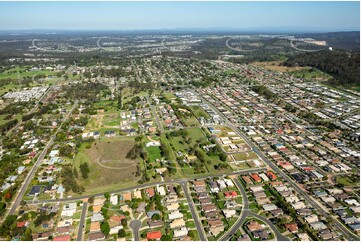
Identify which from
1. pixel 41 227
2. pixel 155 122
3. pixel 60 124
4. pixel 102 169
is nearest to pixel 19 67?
pixel 60 124

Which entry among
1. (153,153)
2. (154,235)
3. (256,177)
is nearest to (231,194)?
(256,177)

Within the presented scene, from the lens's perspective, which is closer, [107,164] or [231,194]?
[231,194]

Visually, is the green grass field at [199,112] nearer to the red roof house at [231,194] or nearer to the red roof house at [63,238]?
the red roof house at [231,194]

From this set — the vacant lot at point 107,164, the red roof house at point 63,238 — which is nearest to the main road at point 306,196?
the vacant lot at point 107,164

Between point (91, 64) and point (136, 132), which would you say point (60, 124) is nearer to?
point (136, 132)

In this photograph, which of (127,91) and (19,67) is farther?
(19,67)

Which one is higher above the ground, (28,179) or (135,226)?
(28,179)

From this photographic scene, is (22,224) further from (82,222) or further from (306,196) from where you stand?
(306,196)

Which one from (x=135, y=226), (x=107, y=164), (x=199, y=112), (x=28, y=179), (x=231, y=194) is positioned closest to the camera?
(x=135, y=226)
